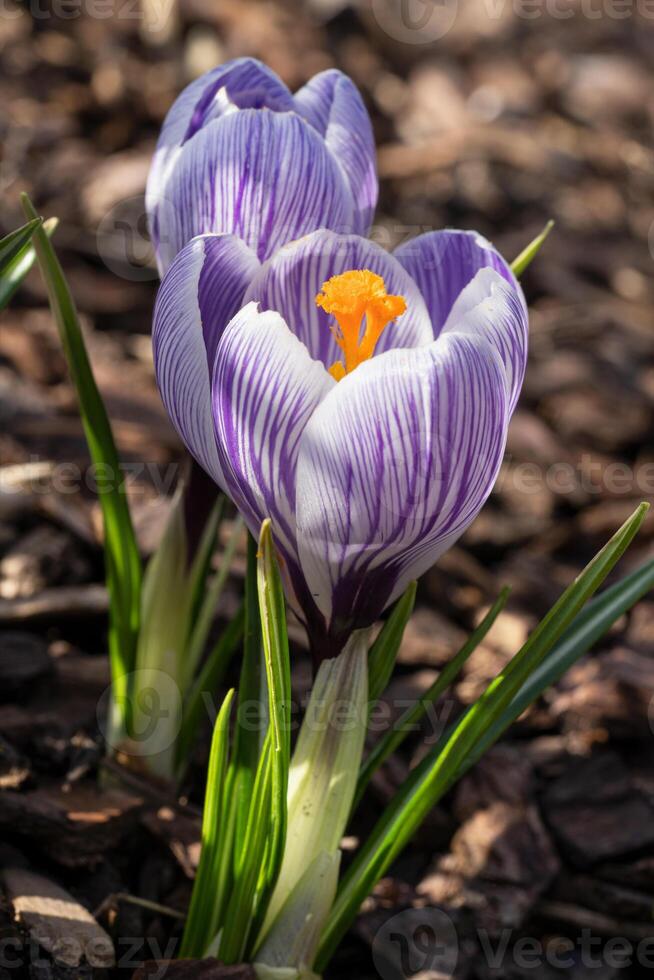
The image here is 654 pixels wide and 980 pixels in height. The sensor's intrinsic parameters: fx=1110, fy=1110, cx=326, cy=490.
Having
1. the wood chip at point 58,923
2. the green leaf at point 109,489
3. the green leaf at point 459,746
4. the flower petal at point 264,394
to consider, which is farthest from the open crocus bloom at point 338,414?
the wood chip at point 58,923

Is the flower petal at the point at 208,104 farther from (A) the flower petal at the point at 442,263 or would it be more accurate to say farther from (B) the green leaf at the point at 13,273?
(A) the flower petal at the point at 442,263

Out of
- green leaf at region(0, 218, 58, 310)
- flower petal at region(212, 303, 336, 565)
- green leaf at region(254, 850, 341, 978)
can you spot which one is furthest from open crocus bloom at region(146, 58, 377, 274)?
green leaf at region(254, 850, 341, 978)

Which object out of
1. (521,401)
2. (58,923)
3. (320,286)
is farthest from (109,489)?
(521,401)

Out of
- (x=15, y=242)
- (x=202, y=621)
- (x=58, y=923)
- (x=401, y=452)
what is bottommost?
(x=58, y=923)

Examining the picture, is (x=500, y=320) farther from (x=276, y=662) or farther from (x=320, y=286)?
(x=276, y=662)

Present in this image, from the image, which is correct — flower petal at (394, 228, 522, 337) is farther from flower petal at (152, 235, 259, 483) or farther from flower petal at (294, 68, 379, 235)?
flower petal at (152, 235, 259, 483)

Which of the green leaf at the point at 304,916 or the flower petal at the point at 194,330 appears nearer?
the flower petal at the point at 194,330

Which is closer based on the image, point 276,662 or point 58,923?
point 276,662
